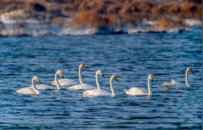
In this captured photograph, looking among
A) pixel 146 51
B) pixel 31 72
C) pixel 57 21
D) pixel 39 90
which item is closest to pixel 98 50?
pixel 146 51

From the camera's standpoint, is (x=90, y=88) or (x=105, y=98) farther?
(x=90, y=88)

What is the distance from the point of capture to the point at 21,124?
13.6 meters

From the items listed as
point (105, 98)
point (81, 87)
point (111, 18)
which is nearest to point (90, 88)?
point (81, 87)

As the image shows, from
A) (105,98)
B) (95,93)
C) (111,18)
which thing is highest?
(111,18)

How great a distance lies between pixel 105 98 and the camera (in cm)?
1748

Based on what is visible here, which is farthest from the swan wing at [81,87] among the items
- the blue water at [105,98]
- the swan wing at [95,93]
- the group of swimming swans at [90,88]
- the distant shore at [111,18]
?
the distant shore at [111,18]

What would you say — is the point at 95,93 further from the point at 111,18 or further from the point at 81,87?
the point at 111,18

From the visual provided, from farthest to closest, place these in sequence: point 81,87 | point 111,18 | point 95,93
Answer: point 111,18 < point 81,87 < point 95,93

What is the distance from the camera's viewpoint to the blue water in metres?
13.8

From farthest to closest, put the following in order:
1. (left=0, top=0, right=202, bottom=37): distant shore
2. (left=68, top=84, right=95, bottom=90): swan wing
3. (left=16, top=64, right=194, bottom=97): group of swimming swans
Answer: (left=0, top=0, right=202, bottom=37): distant shore, (left=68, top=84, right=95, bottom=90): swan wing, (left=16, top=64, right=194, bottom=97): group of swimming swans

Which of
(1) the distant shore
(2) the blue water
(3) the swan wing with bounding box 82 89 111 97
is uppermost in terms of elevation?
(1) the distant shore

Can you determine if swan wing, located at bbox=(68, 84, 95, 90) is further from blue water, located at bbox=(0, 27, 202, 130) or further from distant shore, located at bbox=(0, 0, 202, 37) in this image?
distant shore, located at bbox=(0, 0, 202, 37)

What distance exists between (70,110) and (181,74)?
9964 millimetres

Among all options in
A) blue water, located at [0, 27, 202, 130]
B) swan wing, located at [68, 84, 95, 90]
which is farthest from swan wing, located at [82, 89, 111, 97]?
swan wing, located at [68, 84, 95, 90]
